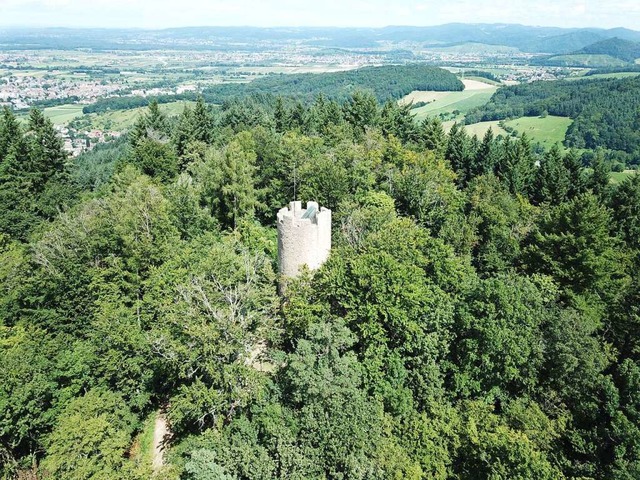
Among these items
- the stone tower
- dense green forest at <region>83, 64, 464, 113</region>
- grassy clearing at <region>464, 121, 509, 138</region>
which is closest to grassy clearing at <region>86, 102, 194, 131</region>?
dense green forest at <region>83, 64, 464, 113</region>

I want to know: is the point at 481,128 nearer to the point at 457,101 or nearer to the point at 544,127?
the point at 544,127

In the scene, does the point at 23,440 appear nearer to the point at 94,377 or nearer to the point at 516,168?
the point at 94,377

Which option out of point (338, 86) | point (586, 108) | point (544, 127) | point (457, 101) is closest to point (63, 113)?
point (338, 86)

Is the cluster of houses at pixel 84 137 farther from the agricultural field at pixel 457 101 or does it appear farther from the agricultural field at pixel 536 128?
the agricultural field at pixel 536 128

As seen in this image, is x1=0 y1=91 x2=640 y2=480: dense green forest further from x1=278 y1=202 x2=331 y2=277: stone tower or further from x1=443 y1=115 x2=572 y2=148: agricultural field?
x1=443 y1=115 x2=572 y2=148: agricultural field

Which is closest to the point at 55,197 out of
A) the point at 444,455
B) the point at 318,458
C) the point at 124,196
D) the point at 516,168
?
the point at 124,196

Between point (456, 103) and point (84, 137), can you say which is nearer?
point (84, 137)
